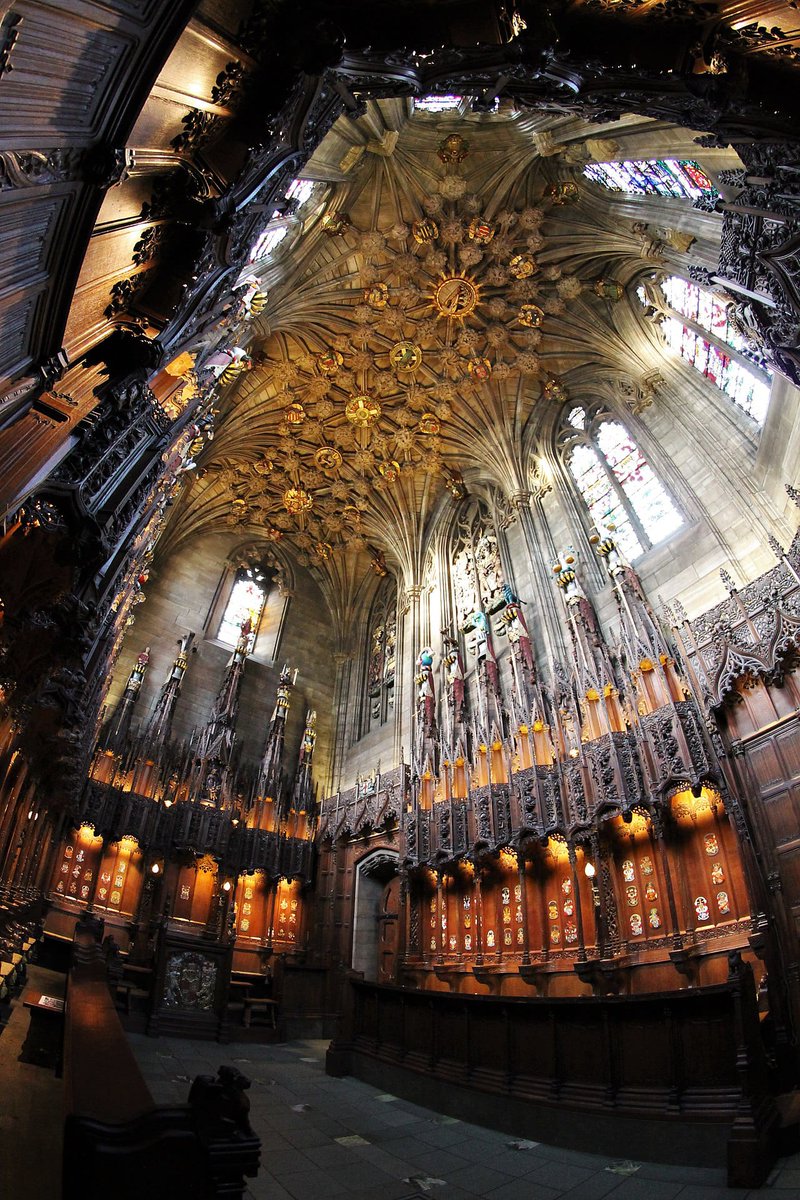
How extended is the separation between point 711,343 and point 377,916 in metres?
15.7

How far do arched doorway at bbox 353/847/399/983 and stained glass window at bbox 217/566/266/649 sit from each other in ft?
29.8

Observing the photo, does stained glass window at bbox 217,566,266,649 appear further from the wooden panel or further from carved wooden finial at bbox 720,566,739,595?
the wooden panel

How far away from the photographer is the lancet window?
20219mm

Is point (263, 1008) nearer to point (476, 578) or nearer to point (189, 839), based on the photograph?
point (189, 839)

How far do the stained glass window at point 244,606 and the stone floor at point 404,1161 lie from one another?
14676 mm

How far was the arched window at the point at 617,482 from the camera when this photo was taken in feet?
44.6

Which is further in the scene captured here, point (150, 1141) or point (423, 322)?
point (423, 322)

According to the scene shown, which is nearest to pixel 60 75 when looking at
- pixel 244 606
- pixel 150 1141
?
pixel 150 1141

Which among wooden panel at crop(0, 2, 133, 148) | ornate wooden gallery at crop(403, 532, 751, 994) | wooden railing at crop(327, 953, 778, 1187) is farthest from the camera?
→ ornate wooden gallery at crop(403, 532, 751, 994)

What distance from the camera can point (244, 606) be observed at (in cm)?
2211

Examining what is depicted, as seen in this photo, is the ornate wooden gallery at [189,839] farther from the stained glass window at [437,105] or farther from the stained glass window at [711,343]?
the stained glass window at [437,105]

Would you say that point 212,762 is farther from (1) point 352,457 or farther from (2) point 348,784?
(1) point 352,457

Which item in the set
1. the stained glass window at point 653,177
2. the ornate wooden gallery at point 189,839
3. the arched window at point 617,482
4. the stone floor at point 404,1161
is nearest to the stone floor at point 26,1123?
the stone floor at point 404,1161

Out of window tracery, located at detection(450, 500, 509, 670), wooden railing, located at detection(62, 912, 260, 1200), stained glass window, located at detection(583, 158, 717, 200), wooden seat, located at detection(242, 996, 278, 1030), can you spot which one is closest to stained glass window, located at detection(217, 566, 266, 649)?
window tracery, located at detection(450, 500, 509, 670)
